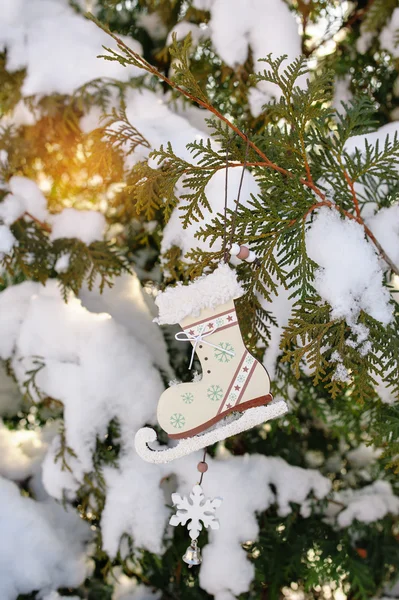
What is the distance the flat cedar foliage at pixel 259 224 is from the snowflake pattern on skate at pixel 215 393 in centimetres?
19

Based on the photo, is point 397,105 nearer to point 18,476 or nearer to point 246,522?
point 246,522

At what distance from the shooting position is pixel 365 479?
2.39 metres

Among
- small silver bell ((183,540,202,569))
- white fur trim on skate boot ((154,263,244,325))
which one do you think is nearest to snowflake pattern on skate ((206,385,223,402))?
white fur trim on skate boot ((154,263,244,325))

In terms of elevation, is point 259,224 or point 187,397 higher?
point 259,224

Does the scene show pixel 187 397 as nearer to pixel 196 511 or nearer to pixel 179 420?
pixel 179 420

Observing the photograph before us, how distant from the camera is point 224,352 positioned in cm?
105

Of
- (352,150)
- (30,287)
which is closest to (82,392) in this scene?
(30,287)

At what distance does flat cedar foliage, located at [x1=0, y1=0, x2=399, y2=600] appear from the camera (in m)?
1.11

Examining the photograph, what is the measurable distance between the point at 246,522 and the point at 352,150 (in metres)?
1.37

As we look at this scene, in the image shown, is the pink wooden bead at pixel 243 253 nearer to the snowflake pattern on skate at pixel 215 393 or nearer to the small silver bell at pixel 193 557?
the snowflake pattern on skate at pixel 215 393

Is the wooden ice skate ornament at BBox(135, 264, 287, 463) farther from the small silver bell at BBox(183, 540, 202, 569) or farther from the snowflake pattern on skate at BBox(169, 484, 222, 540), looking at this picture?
the small silver bell at BBox(183, 540, 202, 569)

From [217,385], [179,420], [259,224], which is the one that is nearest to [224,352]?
[217,385]

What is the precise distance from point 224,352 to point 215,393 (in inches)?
3.6

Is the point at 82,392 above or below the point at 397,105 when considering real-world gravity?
below
